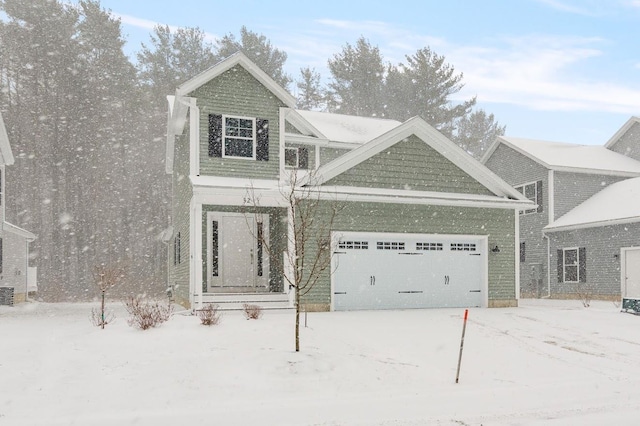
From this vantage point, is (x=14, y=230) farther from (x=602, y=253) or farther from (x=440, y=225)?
(x=602, y=253)

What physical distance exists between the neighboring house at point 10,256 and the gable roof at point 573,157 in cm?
2187

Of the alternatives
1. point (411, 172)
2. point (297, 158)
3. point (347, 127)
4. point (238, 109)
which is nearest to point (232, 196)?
point (238, 109)

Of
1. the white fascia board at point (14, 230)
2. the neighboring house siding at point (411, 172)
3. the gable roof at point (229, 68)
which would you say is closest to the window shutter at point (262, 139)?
the gable roof at point (229, 68)

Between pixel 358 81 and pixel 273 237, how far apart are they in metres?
32.9

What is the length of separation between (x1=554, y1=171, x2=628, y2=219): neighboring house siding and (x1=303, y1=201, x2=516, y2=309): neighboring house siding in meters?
8.48

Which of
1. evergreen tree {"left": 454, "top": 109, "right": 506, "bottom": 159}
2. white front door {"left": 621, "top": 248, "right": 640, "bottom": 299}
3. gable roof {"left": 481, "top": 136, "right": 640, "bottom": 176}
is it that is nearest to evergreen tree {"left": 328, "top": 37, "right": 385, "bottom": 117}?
evergreen tree {"left": 454, "top": 109, "right": 506, "bottom": 159}

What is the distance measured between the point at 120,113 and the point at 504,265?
3029 centimetres

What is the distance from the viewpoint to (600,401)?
27.2ft

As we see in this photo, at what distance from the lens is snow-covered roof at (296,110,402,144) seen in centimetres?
2486

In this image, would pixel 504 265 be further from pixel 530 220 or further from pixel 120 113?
pixel 120 113

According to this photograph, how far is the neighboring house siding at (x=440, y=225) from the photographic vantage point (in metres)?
17.0

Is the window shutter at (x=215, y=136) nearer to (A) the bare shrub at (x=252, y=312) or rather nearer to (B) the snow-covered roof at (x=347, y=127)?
(A) the bare shrub at (x=252, y=312)

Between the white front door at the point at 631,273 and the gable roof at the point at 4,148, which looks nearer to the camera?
the gable roof at the point at 4,148

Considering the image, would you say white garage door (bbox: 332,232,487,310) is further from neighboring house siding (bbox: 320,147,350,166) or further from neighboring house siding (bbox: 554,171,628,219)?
neighboring house siding (bbox: 554,171,628,219)
